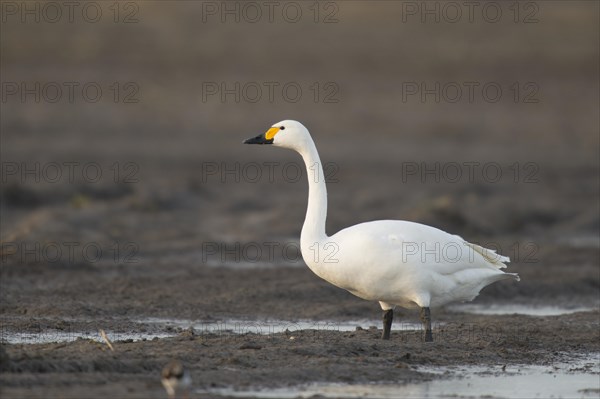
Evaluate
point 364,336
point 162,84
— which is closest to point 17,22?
point 162,84

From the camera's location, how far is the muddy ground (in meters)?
10.3

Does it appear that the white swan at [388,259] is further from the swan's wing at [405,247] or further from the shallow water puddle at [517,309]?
the shallow water puddle at [517,309]

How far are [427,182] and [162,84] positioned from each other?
1345cm

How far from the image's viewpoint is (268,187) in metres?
24.7

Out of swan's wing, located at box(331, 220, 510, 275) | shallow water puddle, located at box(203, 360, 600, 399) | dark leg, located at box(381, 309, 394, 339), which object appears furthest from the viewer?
dark leg, located at box(381, 309, 394, 339)

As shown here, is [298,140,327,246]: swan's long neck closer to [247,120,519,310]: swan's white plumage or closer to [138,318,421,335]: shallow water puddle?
[247,120,519,310]: swan's white plumage

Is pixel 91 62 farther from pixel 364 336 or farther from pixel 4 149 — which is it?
pixel 364 336

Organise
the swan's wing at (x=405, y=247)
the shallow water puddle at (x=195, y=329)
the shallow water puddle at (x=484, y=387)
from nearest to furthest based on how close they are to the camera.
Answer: the shallow water puddle at (x=484, y=387)
the swan's wing at (x=405, y=247)
the shallow water puddle at (x=195, y=329)

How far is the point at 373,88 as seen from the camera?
37.0m

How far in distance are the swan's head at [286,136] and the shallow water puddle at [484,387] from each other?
2.87 m

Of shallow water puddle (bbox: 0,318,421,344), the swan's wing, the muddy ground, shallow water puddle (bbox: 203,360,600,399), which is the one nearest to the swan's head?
the swan's wing

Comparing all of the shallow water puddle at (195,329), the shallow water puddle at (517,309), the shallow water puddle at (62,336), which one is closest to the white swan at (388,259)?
the shallow water puddle at (195,329)

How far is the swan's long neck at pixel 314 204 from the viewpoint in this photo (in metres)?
11.2

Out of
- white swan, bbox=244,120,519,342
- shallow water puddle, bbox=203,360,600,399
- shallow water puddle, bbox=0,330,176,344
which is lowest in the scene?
shallow water puddle, bbox=203,360,600,399
